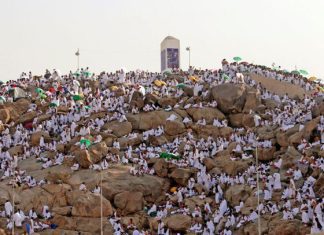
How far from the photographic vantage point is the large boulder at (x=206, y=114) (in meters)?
43.9

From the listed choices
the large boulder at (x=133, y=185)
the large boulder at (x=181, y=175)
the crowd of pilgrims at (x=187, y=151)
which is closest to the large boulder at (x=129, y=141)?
the crowd of pilgrims at (x=187, y=151)

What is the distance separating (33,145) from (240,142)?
12.5 m

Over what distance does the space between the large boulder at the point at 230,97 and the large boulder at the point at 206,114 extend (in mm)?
578

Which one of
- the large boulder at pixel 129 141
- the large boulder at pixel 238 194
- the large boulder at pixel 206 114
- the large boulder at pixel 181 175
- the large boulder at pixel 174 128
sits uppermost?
the large boulder at pixel 206 114

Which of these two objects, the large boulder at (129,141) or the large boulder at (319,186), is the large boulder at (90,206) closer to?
the large boulder at (129,141)

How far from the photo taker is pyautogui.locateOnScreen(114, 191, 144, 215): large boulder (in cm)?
3603

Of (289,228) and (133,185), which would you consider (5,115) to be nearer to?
(133,185)

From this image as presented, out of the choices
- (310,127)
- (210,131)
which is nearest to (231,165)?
(310,127)

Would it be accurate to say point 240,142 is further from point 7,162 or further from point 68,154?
point 7,162

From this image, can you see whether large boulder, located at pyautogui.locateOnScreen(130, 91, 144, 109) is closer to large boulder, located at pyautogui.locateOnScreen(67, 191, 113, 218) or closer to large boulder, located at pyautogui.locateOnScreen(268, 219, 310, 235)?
large boulder, located at pyautogui.locateOnScreen(67, 191, 113, 218)

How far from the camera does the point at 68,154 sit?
40656 millimetres

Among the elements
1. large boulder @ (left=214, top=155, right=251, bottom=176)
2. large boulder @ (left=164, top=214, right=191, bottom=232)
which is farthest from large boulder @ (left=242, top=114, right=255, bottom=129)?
large boulder @ (left=164, top=214, right=191, bottom=232)

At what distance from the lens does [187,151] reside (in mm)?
39719

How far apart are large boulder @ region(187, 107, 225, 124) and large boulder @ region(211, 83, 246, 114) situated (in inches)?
22.7
